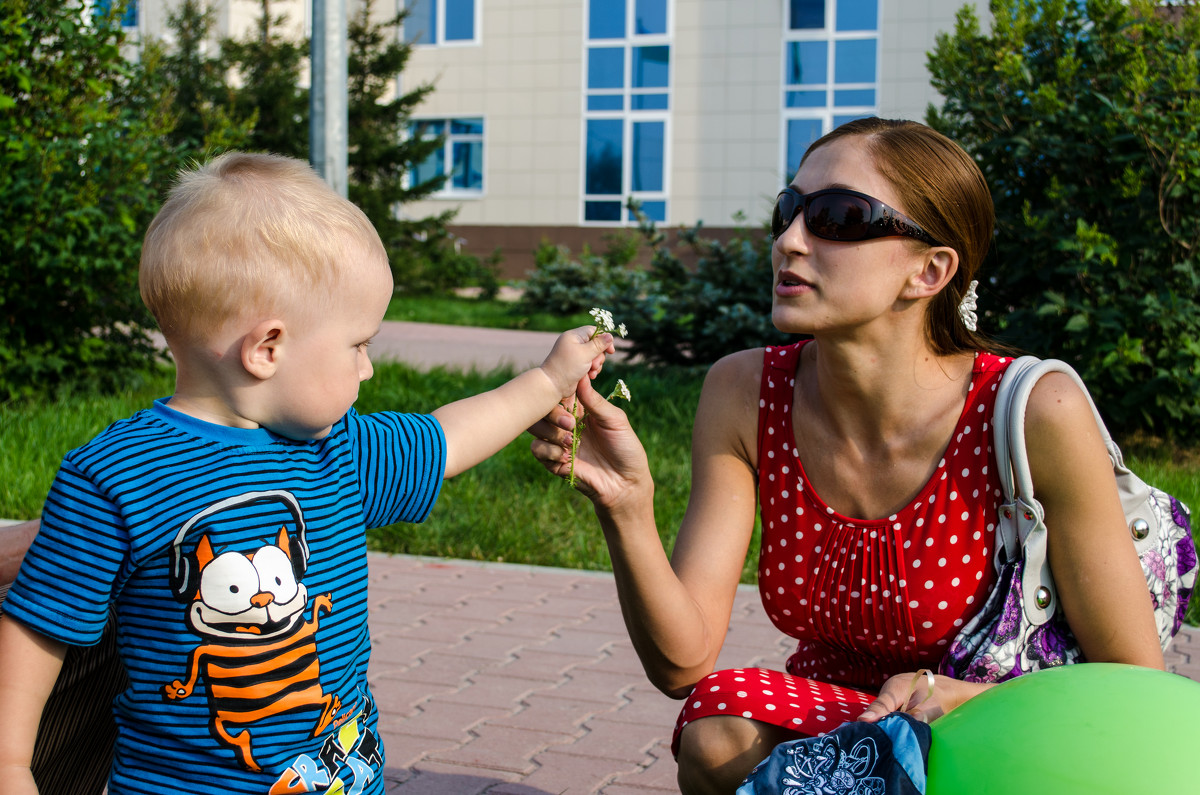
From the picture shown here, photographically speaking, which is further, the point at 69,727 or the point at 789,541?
the point at 789,541

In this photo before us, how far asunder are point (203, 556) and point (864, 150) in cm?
141

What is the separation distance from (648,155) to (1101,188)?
2001 cm

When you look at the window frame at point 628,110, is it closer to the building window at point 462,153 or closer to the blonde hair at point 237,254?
the building window at point 462,153

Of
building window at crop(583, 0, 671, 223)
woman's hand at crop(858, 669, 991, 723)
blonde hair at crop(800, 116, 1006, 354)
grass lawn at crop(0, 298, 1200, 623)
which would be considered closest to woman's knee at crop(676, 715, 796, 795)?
woman's hand at crop(858, 669, 991, 723)

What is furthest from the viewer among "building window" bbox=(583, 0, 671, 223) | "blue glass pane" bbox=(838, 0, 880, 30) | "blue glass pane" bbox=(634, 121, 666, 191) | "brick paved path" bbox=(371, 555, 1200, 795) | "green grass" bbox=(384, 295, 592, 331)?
"blue glass pane" bbox=(634, 121, 666, 191)

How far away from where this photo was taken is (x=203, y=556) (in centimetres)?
158

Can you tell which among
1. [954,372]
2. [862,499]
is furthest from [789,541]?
[954,372]

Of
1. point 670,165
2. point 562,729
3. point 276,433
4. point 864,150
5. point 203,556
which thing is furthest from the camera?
point 670,165

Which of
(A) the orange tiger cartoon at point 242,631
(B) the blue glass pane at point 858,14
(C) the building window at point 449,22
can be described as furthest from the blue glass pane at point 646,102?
(A) the orange tiger cartoon at point 242,631

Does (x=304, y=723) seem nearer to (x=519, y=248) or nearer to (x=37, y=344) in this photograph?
(x=37, y=344)

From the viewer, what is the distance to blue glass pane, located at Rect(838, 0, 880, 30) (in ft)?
80.3

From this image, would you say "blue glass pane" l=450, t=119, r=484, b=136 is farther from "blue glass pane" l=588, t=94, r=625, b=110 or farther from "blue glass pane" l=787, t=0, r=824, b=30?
"blue glass pane" l=787, t=0, r=824, b=30

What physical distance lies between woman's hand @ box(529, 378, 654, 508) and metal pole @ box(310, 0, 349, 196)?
16.0 ft

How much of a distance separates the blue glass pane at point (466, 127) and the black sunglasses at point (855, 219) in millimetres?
25503
